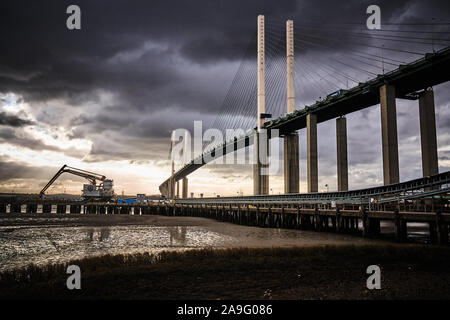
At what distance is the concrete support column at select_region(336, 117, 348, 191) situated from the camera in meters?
57.0

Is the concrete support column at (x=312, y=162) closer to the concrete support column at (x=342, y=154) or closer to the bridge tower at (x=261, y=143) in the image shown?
the concrete support column at (x=342, y=154)

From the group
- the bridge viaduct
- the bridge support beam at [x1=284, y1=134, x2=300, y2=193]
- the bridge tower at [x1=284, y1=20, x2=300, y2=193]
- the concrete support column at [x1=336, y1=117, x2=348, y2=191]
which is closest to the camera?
the bridge viaduct

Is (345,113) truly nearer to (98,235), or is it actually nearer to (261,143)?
(261,143)

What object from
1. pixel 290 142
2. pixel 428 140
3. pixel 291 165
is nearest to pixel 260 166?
pixel 291 165

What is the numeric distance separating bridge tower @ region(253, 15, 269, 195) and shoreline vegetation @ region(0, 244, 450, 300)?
53904mm

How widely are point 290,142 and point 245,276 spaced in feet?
217

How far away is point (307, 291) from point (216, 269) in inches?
178

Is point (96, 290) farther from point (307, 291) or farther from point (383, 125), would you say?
point (383, 125)

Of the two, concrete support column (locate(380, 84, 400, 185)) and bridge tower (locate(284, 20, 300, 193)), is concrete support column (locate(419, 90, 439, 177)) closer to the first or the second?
concrete support column (locate(380, 84, 400, 185))

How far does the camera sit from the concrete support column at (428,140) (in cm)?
4212

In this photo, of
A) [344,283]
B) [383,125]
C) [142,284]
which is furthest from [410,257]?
[383,125]

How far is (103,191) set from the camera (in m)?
117

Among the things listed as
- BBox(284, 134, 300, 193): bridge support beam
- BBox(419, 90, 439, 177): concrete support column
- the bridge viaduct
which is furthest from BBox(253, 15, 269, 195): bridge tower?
BBox(419, 90, 439, 177): concrete support column

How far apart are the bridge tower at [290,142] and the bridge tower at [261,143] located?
16.0 feet
